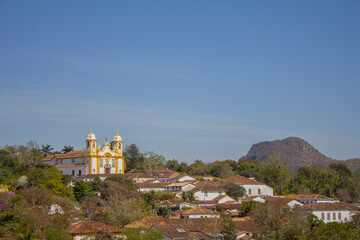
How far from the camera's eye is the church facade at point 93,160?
258ft

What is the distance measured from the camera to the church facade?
78688mm

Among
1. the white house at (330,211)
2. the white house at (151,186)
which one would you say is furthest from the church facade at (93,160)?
the white house at (330,211)

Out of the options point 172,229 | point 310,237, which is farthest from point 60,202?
point 310,237

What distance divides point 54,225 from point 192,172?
57.0m

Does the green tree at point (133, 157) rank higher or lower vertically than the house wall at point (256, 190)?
higher

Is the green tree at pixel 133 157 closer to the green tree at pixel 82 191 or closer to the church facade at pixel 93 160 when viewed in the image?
the church facade at pixel 93 160

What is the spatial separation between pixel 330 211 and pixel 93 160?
3921 centimetres

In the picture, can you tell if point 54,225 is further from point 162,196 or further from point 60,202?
point 162,196

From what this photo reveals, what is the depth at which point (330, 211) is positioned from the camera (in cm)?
5612

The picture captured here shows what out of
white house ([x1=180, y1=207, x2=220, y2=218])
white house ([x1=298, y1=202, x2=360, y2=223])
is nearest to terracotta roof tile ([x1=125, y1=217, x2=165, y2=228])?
white house ([x1=180, y1=207, x2=220, y2=218])

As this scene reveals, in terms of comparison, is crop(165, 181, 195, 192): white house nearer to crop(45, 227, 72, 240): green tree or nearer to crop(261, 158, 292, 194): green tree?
crop(261, 158, 292, 194): green tree

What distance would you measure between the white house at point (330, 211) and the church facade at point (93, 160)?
35674mm

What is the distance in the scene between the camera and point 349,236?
3247cm

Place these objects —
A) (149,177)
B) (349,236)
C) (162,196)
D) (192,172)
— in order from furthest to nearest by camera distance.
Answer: (192,172) → (149,177) → (162,196) → (349,236)
